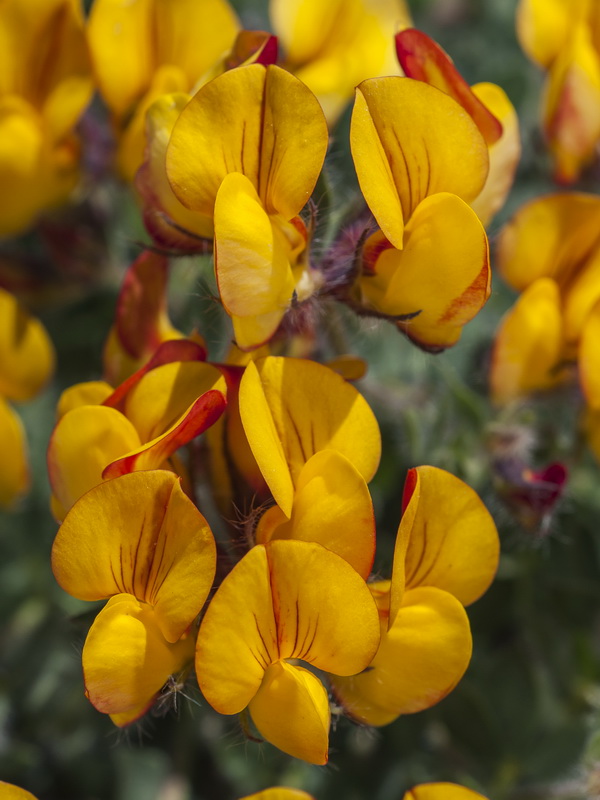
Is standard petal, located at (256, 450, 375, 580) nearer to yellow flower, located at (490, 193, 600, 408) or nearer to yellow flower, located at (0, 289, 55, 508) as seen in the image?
yellow flower, located at (490, 193, 600, 408)

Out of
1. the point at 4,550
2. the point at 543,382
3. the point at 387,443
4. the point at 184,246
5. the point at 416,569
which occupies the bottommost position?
the point at 4,550

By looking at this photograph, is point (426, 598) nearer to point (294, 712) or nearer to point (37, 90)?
point (294, 712)

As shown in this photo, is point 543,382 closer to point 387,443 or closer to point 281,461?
point 387,443

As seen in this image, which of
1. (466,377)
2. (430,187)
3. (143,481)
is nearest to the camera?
(143,481)

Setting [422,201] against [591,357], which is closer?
[422,201]

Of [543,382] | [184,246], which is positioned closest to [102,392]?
[184,246]

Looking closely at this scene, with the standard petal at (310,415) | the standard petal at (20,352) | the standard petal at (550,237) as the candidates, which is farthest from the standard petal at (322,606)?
the standard petal at (20,352)

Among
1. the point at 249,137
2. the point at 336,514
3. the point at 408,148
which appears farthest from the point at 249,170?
the point at 336,514
